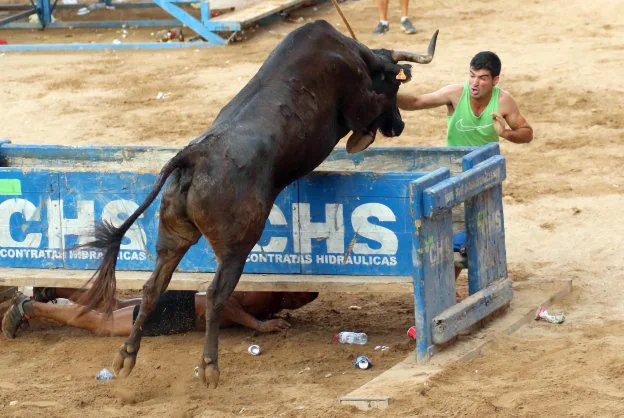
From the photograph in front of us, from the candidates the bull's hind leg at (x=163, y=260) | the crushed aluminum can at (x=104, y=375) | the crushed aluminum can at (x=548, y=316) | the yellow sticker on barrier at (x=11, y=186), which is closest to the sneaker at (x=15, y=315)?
the yellow sticker on barrier at (x=11, y=186)

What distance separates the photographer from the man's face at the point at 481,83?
Answer: 866 centimetres

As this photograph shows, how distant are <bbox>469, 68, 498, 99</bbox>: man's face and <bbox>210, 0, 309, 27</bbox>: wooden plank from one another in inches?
329

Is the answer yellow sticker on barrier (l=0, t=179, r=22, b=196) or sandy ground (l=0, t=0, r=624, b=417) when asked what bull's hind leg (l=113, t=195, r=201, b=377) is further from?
yellow sticker on barrier (l=0, t=179, r=22, b=196)

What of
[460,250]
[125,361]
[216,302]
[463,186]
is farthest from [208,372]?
[460,250]

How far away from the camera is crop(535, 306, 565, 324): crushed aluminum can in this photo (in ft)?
26.2

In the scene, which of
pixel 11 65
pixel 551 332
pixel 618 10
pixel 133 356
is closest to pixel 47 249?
pixel 133 356

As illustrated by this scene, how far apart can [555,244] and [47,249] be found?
3.80m

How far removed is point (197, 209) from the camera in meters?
6.95

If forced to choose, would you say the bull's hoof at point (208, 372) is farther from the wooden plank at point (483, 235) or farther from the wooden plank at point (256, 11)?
the wooden plank at point (256, 11)

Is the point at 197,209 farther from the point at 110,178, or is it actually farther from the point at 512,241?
the point at 512,241

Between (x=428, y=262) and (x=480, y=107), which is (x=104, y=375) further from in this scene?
(x=480, y=107)

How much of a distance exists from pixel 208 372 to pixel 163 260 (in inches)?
27.1

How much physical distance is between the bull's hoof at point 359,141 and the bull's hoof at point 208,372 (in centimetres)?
180

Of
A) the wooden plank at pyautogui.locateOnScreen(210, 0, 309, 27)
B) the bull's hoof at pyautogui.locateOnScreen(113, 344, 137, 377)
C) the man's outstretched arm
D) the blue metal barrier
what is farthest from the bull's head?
the wooden plank at pyautogui.locateOnScreen(210, 0, 309, 27)
